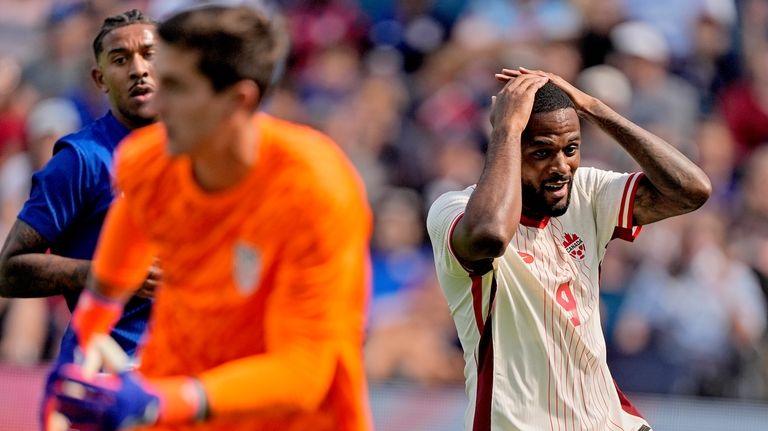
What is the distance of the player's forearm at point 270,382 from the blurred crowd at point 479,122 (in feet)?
20.8

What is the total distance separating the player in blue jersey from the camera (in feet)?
16.4

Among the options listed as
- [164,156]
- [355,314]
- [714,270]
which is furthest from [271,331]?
[714,270]

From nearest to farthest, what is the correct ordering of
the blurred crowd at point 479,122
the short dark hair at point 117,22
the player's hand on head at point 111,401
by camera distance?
the player's hand on head at point 111,401 < the short dark hair at point 117,22 < the blurred crowd at point 479,122

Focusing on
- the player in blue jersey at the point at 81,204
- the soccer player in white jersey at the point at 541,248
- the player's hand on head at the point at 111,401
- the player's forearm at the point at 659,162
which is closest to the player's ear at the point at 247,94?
the player's hand on head at the point at 111,401

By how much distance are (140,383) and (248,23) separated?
37.7 inches

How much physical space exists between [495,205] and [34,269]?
73.3 inches

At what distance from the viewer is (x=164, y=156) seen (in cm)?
368

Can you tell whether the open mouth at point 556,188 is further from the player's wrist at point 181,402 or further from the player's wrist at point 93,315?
the player's wrist at point 181,402

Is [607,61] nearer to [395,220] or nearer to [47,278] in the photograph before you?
[395,220]

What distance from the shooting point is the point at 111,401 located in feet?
10.2

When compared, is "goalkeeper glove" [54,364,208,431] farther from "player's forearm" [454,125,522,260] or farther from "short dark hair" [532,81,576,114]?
"short dark hair" [532,81,576,114]

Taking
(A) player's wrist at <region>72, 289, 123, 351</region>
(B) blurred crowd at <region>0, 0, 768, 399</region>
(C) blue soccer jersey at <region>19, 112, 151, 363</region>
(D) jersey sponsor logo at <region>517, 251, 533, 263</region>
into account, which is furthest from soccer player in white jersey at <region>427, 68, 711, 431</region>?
(B) blurred crowd at <region>0, 0, 768, 399</region>

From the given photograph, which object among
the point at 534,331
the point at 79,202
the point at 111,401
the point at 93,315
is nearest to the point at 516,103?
the point at 534,331

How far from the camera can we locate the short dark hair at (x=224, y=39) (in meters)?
3.30
